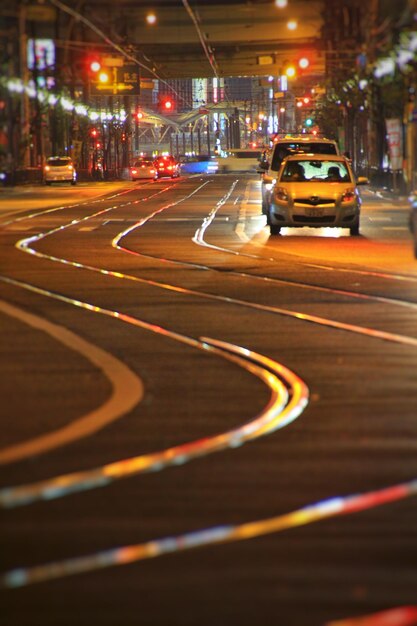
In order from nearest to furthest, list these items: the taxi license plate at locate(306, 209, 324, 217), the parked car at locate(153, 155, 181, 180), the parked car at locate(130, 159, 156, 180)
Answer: the taxi license plate at locate(306, 209, 324, 217)
the parked car at locate(130, 159, 156, 180)
the parked car at locate(153, 155, 181, 180)

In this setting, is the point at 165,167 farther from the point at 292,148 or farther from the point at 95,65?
the point at 292,148

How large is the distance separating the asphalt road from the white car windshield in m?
12.1

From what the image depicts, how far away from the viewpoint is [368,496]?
23.3ft

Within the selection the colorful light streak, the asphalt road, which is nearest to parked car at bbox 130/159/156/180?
the asphalt road

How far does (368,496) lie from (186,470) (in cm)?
111

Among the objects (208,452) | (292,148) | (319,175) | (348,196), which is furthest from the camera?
(292,148)

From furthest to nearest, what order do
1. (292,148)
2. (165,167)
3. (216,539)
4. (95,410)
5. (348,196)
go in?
(165,167), (292,148), (348,196), (95,410), (216,539)

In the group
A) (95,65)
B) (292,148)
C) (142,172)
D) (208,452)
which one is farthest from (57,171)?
(208,452)

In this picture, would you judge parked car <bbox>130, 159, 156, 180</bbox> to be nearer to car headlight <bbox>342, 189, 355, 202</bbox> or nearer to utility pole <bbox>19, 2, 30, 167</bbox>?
utility pole <bbox>19, 2, 30, 167</bbox>

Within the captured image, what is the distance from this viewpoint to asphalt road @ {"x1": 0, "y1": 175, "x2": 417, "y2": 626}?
545 cm

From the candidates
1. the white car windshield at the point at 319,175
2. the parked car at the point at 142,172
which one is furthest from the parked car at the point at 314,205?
the parked car at the point at 142,172

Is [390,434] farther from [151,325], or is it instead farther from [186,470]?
[151,325]

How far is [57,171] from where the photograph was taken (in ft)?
263

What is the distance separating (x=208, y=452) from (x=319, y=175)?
84.4ft
